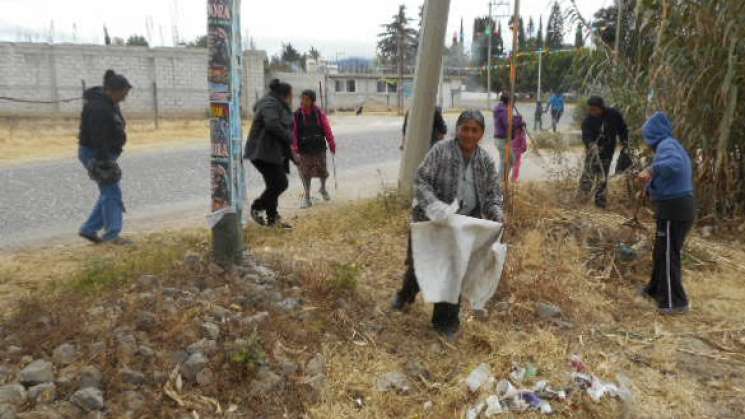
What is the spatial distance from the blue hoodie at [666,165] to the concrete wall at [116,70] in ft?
85.9

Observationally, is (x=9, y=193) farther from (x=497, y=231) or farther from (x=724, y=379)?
(x=724, y=379)

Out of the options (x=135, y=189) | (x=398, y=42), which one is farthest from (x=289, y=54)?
(x=135, y=189)

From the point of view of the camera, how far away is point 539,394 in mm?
3373

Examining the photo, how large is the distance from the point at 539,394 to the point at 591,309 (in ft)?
5.51

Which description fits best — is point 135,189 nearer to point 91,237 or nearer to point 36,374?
point 91,237

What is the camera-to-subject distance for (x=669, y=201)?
489 centimetres

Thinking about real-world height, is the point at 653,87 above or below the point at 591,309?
above

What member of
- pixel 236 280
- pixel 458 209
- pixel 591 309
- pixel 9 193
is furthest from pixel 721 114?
pixel 9 193

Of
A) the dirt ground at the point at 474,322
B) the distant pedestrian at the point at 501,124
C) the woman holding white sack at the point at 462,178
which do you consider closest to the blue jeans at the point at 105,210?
the dirt ground at the point at 474,322

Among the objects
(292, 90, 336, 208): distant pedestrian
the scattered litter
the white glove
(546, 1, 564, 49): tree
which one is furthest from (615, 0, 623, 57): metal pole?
the scattered litter

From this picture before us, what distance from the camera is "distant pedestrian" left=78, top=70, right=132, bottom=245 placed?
571 cm

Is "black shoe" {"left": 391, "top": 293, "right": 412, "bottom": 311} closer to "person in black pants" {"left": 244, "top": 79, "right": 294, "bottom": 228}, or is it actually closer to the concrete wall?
"person in black pants" {"left": 244, "top": 79, "right": 294, "bottom": 228}

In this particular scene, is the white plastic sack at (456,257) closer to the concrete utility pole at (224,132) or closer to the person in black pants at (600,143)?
the concrete utility pole at (224,132)

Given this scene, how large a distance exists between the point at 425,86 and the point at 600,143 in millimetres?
2670
